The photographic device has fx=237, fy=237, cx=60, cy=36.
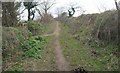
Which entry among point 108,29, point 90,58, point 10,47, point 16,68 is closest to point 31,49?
point 10,47

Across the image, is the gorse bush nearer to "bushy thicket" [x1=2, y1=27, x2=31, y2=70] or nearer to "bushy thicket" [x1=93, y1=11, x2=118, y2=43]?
"bushy thicket" [x1=2, y1=27, x2=31, y2=70]

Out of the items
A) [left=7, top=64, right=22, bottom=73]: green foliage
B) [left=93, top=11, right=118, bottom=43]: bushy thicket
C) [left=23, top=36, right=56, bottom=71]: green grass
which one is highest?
[left=93, top=11, right=118, bottom=43]: bushy thicket

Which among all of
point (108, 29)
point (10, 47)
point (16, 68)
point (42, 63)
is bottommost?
point (42, 63)

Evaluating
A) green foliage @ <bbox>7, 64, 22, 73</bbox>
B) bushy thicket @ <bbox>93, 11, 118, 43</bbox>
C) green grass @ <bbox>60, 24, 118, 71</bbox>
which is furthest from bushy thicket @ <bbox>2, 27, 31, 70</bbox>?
bushy thicket @ <bbox>93, 11, 118, 43</bbox>

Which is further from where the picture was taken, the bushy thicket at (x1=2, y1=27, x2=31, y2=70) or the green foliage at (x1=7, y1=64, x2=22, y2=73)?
the bushy thicket at (x1=2, y1=27, x2=31, y2=70)

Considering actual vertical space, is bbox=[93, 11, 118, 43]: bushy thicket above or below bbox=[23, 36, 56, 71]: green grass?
above

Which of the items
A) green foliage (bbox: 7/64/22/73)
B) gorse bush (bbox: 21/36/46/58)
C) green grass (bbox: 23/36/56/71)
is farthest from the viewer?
gorse bush (bbox: 21/36/46/58)

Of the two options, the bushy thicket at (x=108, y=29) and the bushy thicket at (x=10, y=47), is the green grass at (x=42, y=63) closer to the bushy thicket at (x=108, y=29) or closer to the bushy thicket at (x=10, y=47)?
the bushy thicket at (x=10, y=47)

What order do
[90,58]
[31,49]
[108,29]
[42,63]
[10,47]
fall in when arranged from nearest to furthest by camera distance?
[42,63] → [90,58] → [10,47] → [31,49] → [108,29]

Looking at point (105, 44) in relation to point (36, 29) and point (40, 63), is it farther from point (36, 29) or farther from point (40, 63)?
point (36, 29)

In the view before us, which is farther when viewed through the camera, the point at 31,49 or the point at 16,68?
the point at 31,49

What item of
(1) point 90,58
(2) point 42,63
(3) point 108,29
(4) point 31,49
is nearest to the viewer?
(2) point 42,63

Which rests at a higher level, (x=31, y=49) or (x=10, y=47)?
(x=10, y=47)

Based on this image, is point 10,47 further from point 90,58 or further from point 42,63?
point 90,58
